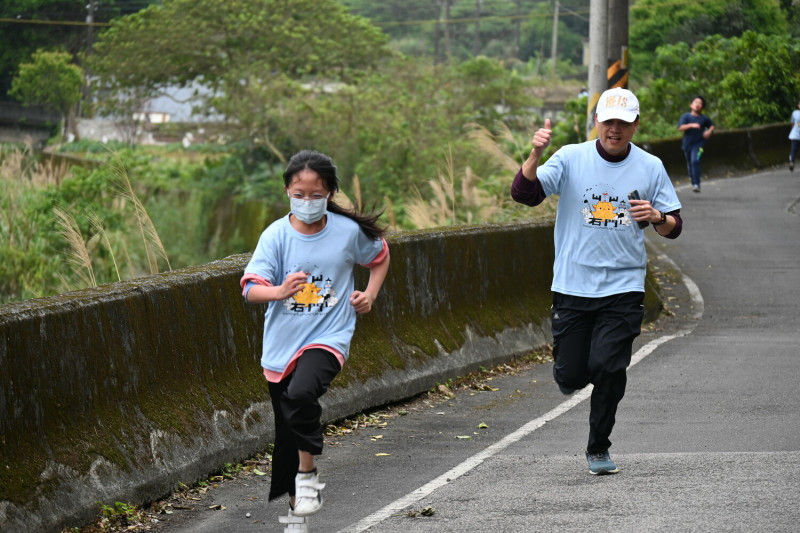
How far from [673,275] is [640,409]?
27.1 ft

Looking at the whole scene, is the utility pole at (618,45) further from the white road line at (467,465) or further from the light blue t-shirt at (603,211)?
A: the light blue t-shirt at (603,211)

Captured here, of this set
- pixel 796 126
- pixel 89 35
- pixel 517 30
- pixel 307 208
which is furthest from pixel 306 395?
pixel 517 30

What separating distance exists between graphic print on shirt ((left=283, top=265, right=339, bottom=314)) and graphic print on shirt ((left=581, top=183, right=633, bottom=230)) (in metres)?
1.77

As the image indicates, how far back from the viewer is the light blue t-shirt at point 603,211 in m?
6.62

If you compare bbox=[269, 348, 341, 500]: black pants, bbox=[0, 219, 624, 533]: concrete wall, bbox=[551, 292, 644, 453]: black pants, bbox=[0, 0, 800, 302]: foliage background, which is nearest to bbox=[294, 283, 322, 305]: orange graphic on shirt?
bbox=[269, 348, 341, 500]: black pants

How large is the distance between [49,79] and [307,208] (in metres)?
47.7

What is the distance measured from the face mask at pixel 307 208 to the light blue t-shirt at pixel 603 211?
154 cm

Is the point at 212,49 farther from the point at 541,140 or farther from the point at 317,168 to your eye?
the point at 317,168

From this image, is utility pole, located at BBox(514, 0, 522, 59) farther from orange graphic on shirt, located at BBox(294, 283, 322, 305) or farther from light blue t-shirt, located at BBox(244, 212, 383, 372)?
orange graphic on shirt, located at BBox(294, 283, 322, 305)

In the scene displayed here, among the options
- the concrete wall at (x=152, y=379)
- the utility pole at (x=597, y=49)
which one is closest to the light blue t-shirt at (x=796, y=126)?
the utility pole at (x=597, y=49)

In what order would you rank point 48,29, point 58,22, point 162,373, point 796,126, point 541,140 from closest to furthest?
point 541,140 < point 162,373 < point 796,126 < point 58,22 < point 48,29

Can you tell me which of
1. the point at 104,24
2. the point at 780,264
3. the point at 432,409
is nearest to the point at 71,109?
the point at 104,24

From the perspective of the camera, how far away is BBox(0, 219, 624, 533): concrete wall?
5.53 m

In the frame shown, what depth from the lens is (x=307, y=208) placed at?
17.8ft
